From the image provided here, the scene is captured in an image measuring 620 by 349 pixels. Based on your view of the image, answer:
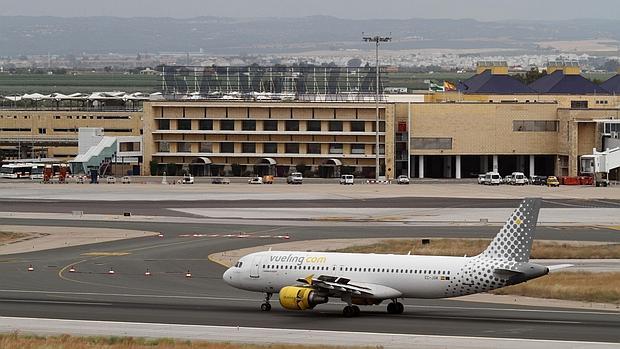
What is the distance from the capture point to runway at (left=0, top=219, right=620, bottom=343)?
2379 inches

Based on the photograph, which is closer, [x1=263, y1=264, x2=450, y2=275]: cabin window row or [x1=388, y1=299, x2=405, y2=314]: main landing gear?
[x1=263, y1=264, x2=450, y2=275]: cabin window row

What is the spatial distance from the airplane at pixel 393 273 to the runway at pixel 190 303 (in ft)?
3.46

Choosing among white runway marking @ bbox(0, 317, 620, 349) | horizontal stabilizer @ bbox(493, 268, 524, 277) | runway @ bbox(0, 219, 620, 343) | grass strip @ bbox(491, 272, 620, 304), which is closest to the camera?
white runway marking @ bbox(0, 317, 620, 349)

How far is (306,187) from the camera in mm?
175250

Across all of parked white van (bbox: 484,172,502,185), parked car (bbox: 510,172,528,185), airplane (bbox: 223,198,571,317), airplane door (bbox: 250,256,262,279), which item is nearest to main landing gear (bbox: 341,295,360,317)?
airplane (bbox: 223,198,571,317)

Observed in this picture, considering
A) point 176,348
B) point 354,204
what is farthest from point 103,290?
point 354,204

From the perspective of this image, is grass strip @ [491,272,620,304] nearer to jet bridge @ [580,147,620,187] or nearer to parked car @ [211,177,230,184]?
jet bridge @ [580,147,620,187]

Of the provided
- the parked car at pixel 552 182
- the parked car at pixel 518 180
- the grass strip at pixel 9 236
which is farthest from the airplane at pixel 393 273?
the parked car at pixel 518 180

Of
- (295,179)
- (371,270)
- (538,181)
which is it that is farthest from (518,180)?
(371,270)

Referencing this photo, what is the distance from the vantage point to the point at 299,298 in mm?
63281

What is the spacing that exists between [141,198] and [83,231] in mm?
40922

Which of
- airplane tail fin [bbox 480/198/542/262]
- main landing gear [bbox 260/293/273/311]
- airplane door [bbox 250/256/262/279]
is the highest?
airplane tail fin [bbox 480/198/542/262]

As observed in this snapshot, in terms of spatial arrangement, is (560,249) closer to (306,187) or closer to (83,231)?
(83,231)

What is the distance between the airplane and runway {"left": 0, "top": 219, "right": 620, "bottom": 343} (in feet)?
3.46
